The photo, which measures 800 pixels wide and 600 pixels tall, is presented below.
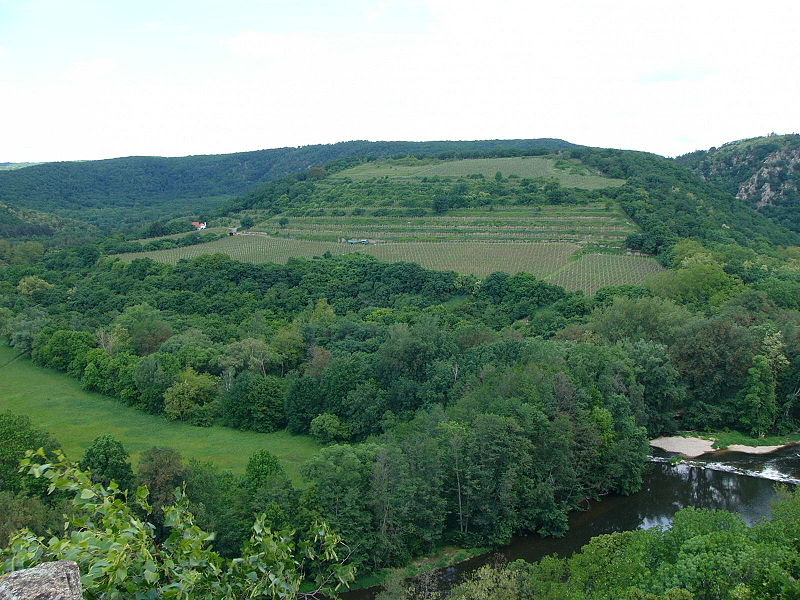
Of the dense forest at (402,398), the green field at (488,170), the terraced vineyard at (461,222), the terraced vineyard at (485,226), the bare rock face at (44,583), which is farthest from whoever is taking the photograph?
the green field at (488,170)

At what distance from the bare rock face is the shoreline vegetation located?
40303mm

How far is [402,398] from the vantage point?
40.9m

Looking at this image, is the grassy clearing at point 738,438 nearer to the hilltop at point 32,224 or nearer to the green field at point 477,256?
the green field at point 477,256

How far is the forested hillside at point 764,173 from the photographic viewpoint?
118000 millimetres

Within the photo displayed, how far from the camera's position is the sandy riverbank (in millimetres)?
38438

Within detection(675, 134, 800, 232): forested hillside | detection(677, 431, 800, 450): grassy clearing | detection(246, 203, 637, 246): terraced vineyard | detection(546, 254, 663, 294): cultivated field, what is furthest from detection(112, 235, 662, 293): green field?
detection(675, 134, 800, 232): forested hillside

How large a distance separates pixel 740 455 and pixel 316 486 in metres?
28.6

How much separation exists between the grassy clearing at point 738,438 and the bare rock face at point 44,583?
1677 inches

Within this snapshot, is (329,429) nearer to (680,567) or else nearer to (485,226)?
(680,567)

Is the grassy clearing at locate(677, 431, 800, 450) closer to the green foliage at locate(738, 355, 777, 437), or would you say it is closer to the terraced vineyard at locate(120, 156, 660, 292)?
the green foliage at locate(738, 355, 777, 437)

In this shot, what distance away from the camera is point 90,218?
517 ft

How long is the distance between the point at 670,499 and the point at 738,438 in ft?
35.8

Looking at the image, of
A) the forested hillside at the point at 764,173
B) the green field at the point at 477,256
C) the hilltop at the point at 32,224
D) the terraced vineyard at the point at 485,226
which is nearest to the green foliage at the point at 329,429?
the green field at the point at 477,256

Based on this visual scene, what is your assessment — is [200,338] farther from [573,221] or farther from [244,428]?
[573,221]
